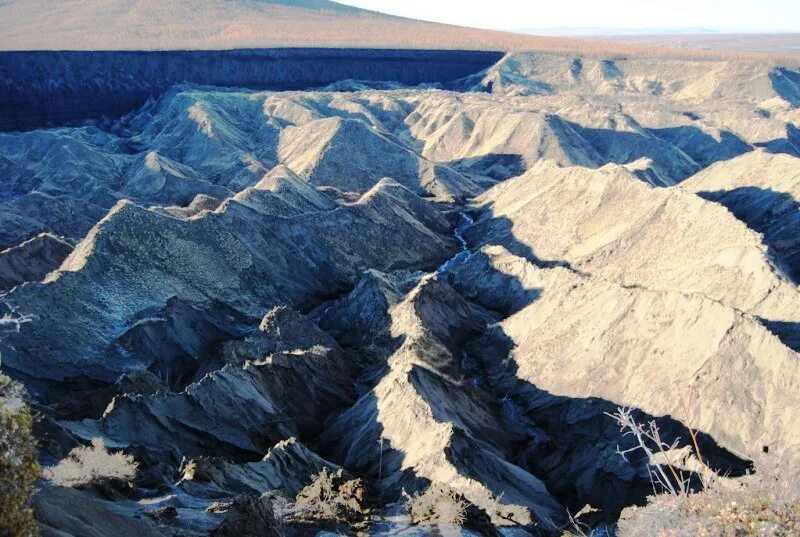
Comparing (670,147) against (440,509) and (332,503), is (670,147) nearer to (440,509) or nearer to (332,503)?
(440,509)

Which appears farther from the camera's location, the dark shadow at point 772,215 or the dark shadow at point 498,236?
the dark shadow at point 498,236

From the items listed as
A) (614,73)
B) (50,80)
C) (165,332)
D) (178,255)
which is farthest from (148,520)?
(614,73)

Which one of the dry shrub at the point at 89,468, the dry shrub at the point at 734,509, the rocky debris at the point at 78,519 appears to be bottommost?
the dry shrub at the point at 89,468

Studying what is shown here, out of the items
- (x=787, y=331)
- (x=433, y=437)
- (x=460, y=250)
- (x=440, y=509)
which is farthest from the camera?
(x=460, y=250)

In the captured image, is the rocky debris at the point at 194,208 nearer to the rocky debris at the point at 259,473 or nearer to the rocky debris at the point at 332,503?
the rocky debris at the point at 259,473

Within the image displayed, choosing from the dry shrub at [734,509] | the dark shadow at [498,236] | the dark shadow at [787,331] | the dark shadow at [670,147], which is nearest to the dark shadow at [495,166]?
the dark shadow at [670,147]

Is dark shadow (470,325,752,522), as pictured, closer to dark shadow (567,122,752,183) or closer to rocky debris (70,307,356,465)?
rocky debris (70,307,356,465)

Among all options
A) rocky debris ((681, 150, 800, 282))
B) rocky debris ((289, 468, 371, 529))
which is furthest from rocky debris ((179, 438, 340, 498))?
rocky debris ((681, 150, 800, 282))

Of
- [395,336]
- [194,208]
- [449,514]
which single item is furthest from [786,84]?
[449,514]
